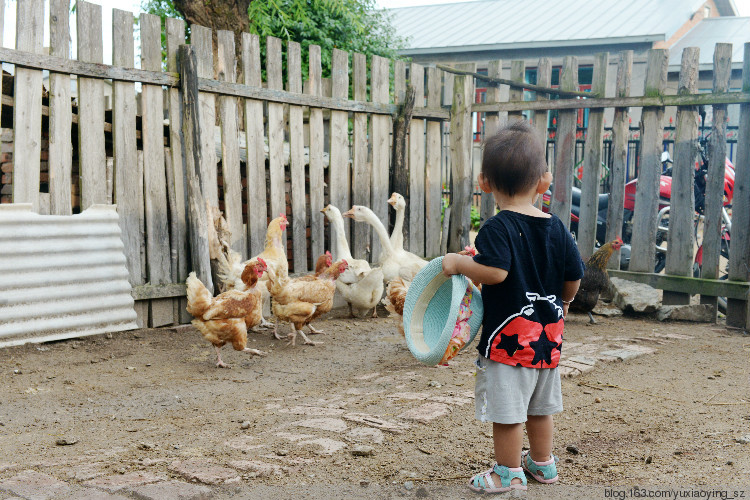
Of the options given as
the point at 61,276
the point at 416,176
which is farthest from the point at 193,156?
the point at 416,176

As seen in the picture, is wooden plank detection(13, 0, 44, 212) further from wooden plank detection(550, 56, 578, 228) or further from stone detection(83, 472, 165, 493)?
wooden plank detection(550, 56, 578, 228)

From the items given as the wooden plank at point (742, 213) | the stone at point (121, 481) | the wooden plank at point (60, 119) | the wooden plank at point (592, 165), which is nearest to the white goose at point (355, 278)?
the wooden plank at point (592, 165)

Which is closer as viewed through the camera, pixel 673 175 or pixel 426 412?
pixel 426 412

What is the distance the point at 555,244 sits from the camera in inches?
109

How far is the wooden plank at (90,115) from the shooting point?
5262 mm

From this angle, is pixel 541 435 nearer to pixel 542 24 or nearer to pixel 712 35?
pixel 542 24

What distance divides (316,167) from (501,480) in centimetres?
484

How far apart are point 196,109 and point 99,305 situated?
1.77 m

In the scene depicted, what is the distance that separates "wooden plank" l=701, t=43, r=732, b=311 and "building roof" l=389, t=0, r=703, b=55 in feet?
39.5

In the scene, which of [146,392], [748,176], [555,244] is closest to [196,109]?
[146,392]

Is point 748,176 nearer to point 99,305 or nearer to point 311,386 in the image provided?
point 311,386

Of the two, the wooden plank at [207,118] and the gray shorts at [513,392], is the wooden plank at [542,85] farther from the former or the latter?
the gray shorts at [513,392]

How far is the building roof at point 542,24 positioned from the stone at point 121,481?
649 inches

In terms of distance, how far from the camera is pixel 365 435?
336 centimetres
